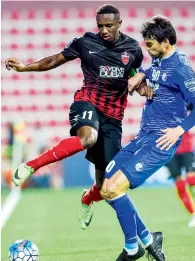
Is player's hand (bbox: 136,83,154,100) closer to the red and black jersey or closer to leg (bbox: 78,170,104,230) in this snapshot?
the red and black jersey

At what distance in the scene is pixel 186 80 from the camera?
→ 7707 mm

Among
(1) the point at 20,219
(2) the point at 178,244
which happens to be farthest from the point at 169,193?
(2) the point at 178,244

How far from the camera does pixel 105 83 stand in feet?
28.5

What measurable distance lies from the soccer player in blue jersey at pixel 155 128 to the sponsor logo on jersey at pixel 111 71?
63 cm

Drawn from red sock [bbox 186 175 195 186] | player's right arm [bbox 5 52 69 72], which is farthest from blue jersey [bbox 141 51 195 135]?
red sock [bbox 186 175 195 186]

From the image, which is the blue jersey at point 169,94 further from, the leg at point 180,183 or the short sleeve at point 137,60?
the leg at point 180,183

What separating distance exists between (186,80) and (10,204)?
30.1 ft

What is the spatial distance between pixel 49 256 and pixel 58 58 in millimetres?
2111

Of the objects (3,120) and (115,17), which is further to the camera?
(3,120)

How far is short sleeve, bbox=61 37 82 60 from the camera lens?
877 centimetres

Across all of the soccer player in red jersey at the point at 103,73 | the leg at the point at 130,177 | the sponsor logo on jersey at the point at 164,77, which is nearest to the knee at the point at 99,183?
the soccer player in red jersey at the point at 103,73

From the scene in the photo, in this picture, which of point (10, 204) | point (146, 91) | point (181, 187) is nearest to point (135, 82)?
point (146, 91)

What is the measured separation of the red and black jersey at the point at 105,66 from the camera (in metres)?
8.69

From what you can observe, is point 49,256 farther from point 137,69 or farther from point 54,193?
point 54,193
